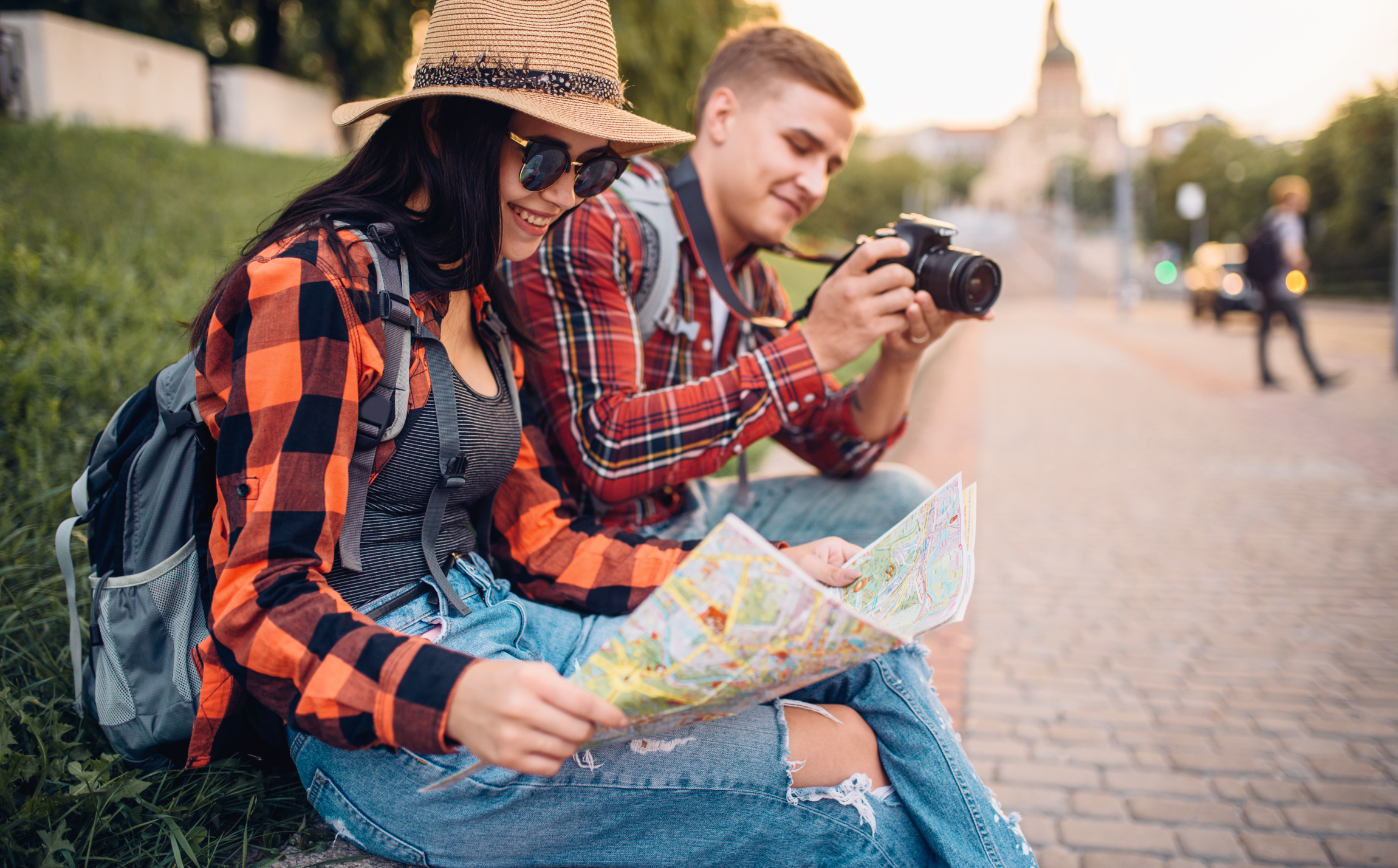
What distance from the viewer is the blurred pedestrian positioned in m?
9.96

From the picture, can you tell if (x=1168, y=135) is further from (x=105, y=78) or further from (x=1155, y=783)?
(x=1155, y=783)

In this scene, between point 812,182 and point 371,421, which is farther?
point 812,182

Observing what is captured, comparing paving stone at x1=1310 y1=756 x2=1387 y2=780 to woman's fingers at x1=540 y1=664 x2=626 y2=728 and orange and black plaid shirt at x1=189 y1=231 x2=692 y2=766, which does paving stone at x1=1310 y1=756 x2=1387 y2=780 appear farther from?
orange and black plaid shirt at x1=189 y1=231 x2=692 y2=766

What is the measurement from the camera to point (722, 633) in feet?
3.69

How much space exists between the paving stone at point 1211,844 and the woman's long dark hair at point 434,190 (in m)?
2.26

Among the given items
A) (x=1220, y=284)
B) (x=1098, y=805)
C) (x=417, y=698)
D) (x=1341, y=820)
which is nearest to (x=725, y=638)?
(x=417, y=698)

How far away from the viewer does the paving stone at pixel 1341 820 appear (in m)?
2.45

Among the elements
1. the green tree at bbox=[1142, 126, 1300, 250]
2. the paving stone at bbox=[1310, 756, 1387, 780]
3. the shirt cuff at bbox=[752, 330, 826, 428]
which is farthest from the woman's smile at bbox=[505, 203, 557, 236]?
the green tree at bbox=[1142, 126, 1300, 250]

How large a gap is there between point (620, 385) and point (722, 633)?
110cm

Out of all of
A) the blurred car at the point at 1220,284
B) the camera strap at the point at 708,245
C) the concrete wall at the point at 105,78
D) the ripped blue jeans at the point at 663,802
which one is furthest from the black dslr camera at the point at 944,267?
the blurred car at the point at 1220,284

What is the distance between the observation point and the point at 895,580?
5.12ft

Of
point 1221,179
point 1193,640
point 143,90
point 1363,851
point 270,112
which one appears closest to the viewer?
point 1363,851

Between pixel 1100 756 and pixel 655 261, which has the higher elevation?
pixel 655 261

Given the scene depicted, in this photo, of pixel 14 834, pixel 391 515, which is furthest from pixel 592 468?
pixel 14 834
